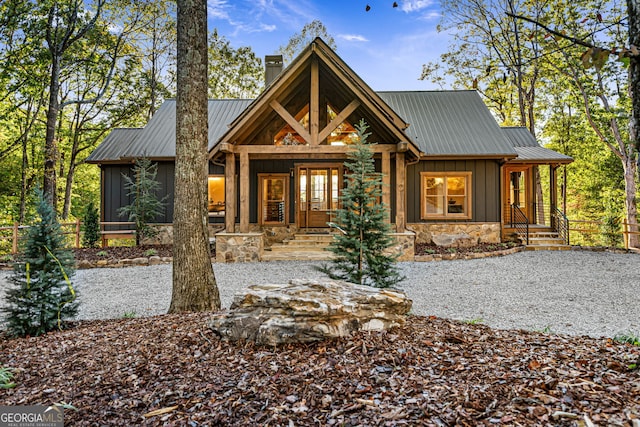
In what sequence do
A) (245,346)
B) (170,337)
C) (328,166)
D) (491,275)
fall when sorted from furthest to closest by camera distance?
(328,166) < (491,275) < (170,337) < (245,346)

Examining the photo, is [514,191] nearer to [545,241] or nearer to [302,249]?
[545,241]

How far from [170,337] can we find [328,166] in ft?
31.6

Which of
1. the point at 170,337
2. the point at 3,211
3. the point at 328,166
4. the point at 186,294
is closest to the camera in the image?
the point at 170,337

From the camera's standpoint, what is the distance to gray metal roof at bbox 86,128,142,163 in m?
12.4

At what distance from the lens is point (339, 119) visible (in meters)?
8.73

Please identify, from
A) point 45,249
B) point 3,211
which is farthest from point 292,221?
point 3,211

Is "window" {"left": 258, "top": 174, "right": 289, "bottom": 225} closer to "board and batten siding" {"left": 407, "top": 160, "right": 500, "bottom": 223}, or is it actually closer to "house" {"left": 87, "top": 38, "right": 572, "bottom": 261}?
"house" {"left": 87, "top": 38, "right": 572, "bottom": 261}

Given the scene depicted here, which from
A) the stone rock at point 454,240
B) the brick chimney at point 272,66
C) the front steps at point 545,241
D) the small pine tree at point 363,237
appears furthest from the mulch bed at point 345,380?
the brick chimney at point 272,66

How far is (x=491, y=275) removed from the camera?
305 inches

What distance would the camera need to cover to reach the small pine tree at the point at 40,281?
3.75m

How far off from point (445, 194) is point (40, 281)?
11209 mm

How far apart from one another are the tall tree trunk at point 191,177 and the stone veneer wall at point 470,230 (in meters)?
8.73

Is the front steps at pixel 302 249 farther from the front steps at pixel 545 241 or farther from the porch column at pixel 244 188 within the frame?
the front steps at pixel 545 241

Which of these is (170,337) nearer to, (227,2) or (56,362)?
(56,362)
